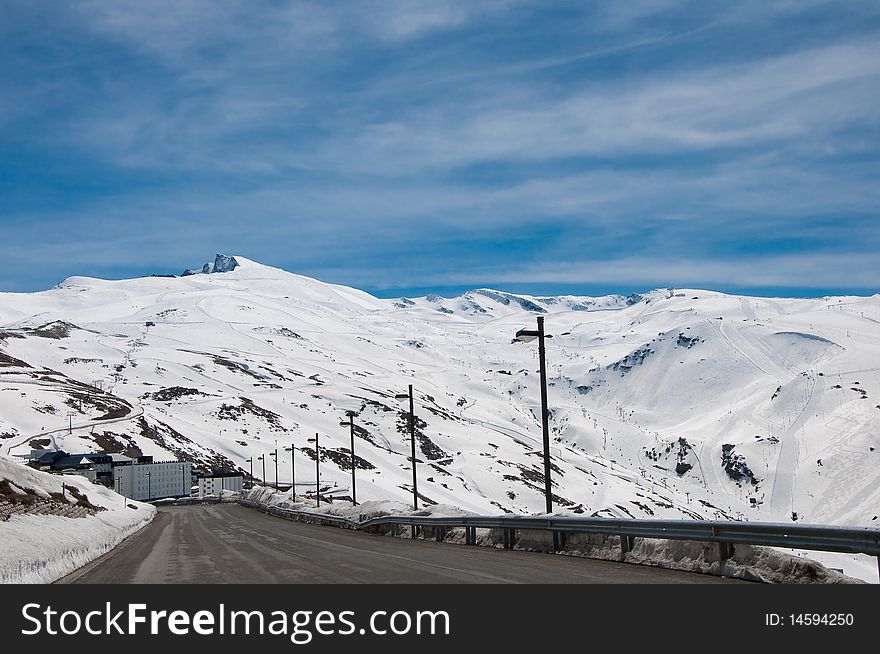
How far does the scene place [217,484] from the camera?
517 ft

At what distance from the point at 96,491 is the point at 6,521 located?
1655 inches

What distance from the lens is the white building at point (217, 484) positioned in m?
157

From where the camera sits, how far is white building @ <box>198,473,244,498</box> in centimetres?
15662

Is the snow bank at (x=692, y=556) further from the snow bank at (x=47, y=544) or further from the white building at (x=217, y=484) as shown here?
the white building at (x=217, y=484)

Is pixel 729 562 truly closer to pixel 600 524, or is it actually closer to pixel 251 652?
pixel 600 524

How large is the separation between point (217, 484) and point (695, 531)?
499 ft

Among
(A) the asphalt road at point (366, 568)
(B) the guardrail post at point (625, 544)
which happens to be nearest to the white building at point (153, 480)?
(A) the asphalt road at point (366, 568)

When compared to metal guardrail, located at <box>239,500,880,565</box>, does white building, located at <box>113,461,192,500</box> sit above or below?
below

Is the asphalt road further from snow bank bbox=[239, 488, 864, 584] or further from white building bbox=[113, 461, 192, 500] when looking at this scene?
white building bbox=[113, 461, 192, 500]

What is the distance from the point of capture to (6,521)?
21812 millimetres

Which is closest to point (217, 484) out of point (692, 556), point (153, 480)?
point (153, 480)

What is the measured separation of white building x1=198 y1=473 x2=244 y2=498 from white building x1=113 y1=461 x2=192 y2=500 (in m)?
3.70

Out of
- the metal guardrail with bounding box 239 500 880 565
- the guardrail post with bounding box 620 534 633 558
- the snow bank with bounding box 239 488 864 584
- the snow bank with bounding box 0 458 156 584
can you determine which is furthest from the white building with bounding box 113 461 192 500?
the guardrail post with bounding box 620 534 633 558

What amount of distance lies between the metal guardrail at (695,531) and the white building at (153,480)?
13126 centimetres
